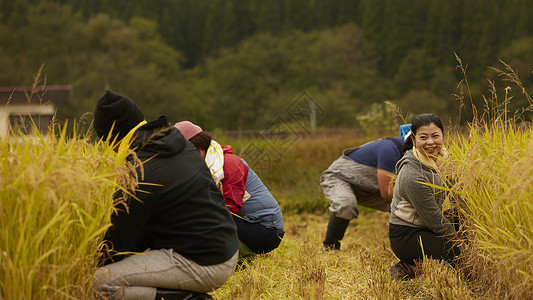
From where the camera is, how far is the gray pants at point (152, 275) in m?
2.74

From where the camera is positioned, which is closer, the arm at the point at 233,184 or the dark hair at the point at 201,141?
the dark hair at the point at 201,141

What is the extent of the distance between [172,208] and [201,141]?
1.05 meters

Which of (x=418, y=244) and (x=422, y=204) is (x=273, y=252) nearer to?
(x=418, y=244)

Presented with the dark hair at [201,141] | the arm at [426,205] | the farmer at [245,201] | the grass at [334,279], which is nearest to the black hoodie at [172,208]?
the grass at [334,279]

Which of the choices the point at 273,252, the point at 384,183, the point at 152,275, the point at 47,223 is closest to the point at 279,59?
the point at 384,183

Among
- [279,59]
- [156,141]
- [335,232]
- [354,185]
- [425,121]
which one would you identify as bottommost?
[279,59]

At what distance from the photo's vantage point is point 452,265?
144 inches

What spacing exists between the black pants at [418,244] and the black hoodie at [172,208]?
1.37 m

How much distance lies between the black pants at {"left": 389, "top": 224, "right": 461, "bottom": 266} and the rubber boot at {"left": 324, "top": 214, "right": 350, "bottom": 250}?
1080 millimetres

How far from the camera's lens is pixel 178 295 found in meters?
2.96

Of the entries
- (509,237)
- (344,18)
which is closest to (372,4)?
(344,18)

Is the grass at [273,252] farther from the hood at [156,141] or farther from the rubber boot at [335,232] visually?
the rubber boot at [335,232]

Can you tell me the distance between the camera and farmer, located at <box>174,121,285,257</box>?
3926 mm

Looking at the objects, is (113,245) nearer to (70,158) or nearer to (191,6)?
(70,158)
